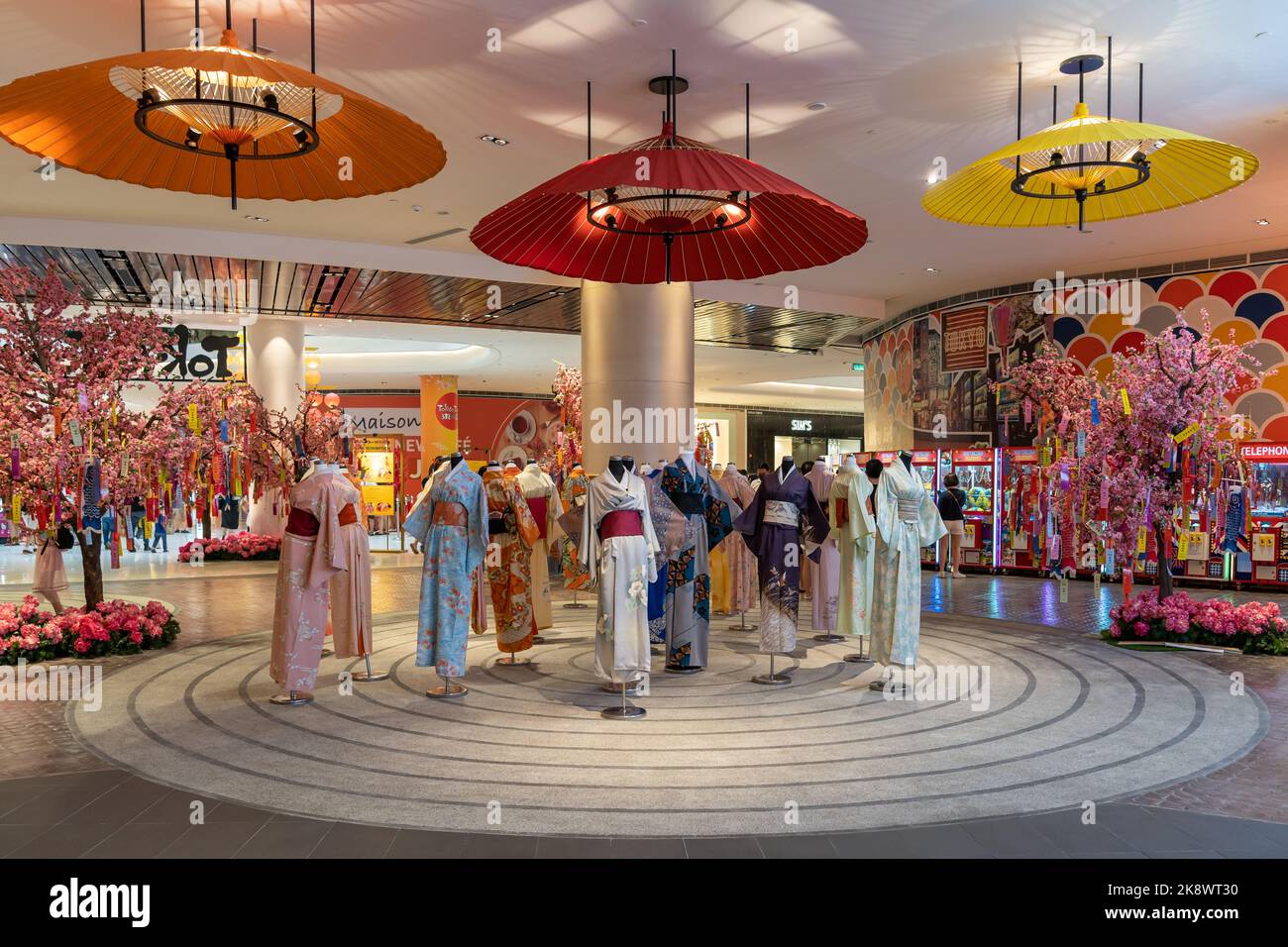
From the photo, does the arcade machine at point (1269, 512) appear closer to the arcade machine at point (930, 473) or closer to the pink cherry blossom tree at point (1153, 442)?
the pink cherry blossom tree at point (1153, 442)

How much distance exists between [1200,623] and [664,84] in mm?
5810

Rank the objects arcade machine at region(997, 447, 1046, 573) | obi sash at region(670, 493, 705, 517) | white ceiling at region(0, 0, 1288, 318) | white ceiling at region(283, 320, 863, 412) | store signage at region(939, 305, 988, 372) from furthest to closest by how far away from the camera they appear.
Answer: white ceiling at region(283, 320, 863, 412) < store signage at region(939, 305, 988, 372) < arcade machine at region(997, 447, 1046, 573) < obi sash at region(670, 493, 705, 517) < white ceiling at region(0, 0, 1288, 318)

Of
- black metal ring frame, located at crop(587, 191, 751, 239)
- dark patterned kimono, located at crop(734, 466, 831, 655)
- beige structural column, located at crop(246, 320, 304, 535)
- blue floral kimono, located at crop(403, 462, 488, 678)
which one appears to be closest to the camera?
black metal ring frame, located at crop(587, 191, 751, 239)

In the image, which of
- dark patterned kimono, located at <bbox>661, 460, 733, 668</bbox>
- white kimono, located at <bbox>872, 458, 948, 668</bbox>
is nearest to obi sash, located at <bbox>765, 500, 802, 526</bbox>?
dark patterned kimono, located at <bbox>661, 460, 733, 668</bbox>

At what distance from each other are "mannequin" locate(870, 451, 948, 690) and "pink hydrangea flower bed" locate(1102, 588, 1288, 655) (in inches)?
93.6

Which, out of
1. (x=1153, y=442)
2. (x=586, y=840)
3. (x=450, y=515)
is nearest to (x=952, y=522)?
(x=1153, y=442)

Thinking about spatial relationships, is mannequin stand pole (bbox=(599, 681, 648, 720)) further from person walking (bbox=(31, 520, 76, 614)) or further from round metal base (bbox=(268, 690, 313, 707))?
person walking (bbox=(31, 520, 76, 614))

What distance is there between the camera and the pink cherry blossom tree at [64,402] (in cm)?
633

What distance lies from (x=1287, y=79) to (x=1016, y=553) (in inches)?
290

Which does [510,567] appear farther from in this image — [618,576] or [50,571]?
[50,571]

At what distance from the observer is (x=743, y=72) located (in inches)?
236

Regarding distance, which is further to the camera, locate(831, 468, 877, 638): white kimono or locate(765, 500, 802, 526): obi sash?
locate(831, 468, 877, 638): white kimono

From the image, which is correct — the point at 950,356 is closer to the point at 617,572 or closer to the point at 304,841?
the point at 617,572

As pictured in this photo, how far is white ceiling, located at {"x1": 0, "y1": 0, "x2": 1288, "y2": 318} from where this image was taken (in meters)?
5.21
